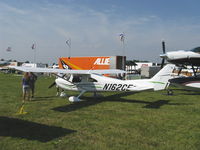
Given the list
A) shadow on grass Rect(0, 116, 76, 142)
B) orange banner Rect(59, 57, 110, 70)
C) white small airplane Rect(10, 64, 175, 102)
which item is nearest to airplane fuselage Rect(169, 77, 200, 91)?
white small airplane Rect(10, 64, 175, 102)

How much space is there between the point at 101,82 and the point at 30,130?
6010mm

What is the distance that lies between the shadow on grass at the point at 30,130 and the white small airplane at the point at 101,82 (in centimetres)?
365

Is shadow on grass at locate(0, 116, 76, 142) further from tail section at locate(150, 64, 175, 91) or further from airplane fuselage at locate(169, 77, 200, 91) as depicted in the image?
airplane fuselage at locate(169, 77, 200, 91)

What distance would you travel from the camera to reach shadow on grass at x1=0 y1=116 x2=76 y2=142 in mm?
5324

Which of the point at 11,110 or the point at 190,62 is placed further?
the point at 190,62

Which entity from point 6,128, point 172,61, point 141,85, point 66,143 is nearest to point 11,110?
point 6,128

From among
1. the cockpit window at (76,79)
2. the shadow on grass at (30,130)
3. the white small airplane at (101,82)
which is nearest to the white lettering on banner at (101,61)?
the white small airplane at (101,82)

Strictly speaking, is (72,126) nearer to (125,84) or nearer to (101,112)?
(101,112)

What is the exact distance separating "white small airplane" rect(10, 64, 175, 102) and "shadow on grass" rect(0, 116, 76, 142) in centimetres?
365

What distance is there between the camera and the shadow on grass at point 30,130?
17.5 ft

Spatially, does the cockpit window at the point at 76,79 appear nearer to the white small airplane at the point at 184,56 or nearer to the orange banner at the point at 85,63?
the white small airplane at the point at 184,56

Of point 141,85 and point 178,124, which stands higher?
point 141,85

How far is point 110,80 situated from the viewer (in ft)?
36.3

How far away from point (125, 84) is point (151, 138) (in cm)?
546
